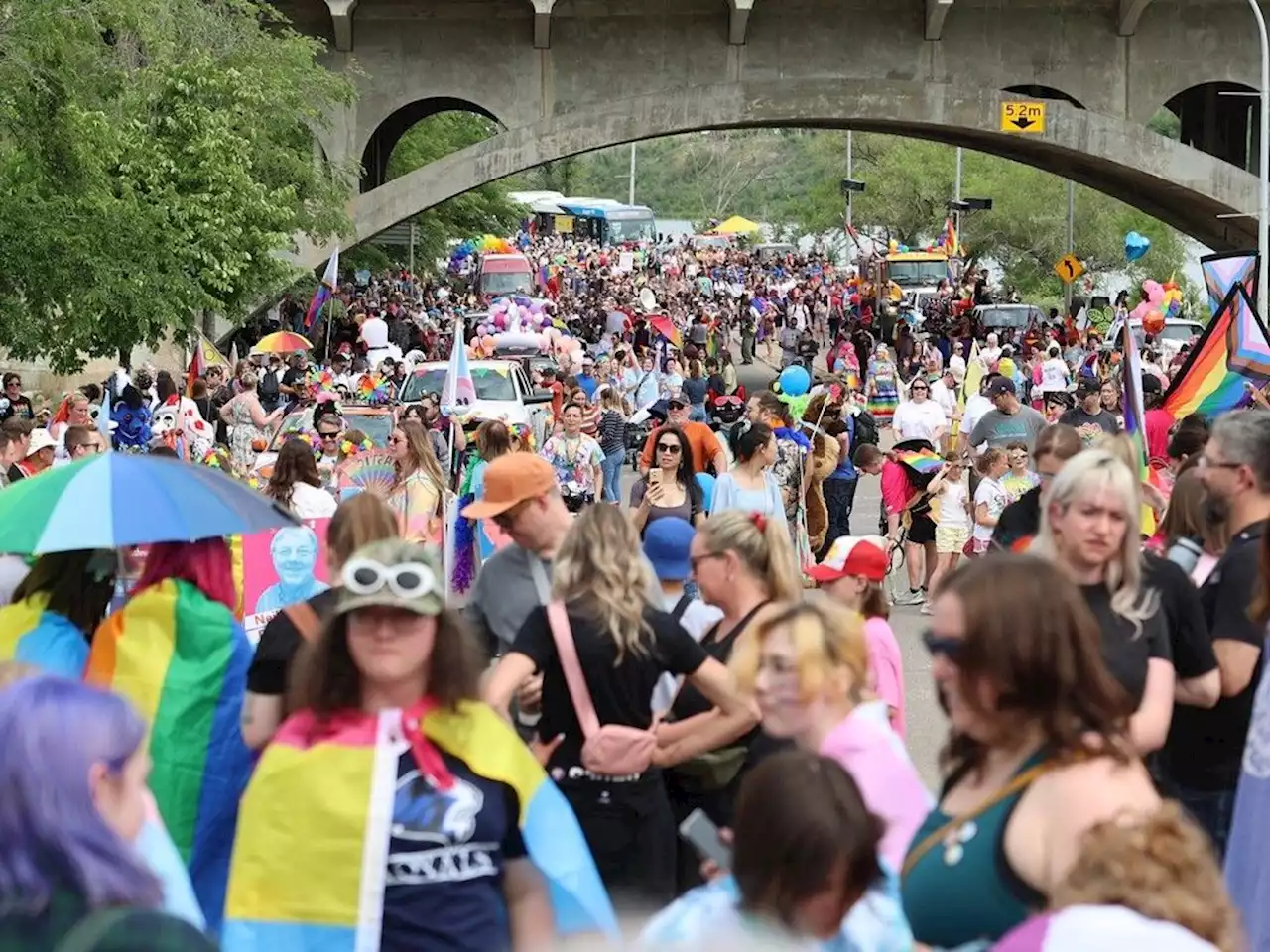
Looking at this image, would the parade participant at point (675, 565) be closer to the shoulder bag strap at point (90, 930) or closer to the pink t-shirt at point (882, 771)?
the pink t-shirt at point (882, 771)

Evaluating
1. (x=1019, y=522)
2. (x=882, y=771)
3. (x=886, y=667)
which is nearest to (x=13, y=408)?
(x=1019, y=522)

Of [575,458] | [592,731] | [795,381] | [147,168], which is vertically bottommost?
[592,731]

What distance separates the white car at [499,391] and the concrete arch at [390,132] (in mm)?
23960

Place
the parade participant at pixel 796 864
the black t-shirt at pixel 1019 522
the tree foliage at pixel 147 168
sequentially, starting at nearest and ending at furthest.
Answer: the parade participant at pixel 796 864, the black t-shirt at pixel 1019 522, the tree foliage at pixel 147 168

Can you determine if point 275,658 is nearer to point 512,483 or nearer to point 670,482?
point 512,483

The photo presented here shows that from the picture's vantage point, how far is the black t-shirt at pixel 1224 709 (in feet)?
19.5

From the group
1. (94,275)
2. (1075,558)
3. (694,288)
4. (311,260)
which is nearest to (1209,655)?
(1075,558)

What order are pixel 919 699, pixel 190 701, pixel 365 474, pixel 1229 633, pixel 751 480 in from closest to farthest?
1. pixel 190 701
2. pixel 1229 633
3. pixel 751 480
4. pixel 919 699
5. pixel 365 474

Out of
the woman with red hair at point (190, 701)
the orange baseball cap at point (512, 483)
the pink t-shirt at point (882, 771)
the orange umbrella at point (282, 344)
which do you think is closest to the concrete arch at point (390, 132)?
the orange umbrella at point (282, 344)

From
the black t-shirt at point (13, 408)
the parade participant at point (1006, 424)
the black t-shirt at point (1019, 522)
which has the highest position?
the black t-shirt at point (13, 408)

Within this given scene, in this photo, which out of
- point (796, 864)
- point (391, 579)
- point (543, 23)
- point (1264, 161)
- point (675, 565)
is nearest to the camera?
point (796, 864)

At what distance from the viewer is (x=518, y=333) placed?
3844 centimetres

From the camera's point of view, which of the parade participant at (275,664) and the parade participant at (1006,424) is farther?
the parade participant at (1006,424)

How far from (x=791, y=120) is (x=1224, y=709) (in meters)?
38.1
